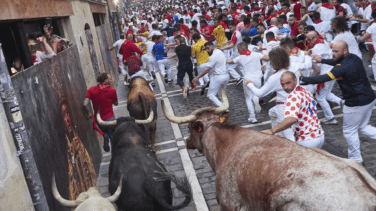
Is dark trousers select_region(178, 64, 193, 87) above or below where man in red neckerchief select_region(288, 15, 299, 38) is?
below

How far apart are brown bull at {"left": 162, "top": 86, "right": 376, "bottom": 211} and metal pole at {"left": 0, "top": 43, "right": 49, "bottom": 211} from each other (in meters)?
2.00

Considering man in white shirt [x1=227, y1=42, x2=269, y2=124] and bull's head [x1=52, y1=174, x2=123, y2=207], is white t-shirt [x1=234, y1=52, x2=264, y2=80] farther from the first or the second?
bull's head [x1=52, y1=174, x2=123, y2=207]

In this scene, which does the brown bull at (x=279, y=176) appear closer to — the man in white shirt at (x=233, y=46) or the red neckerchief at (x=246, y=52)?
the red neckerchief at (x=246, y=52)

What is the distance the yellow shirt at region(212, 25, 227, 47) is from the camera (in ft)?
50.5

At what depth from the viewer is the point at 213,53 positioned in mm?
10336

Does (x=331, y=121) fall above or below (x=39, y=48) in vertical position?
below

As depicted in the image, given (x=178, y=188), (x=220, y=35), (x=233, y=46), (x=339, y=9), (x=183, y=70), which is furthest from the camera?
(x=220, y=35)

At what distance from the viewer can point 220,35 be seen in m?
15.4

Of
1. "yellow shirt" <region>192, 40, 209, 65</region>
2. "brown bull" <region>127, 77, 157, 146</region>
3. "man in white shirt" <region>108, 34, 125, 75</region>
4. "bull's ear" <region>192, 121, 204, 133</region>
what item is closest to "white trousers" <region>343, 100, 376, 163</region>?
"bull's ear" <region>192, 121, 204, 133</region>

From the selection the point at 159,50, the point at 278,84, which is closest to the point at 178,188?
the point at 278,84

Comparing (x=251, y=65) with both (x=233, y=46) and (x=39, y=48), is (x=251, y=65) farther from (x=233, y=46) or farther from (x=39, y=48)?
(x=233, y=46)

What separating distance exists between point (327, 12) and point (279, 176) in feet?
40.9

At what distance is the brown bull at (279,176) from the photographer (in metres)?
2.67

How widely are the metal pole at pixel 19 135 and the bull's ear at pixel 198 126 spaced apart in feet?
6.79
